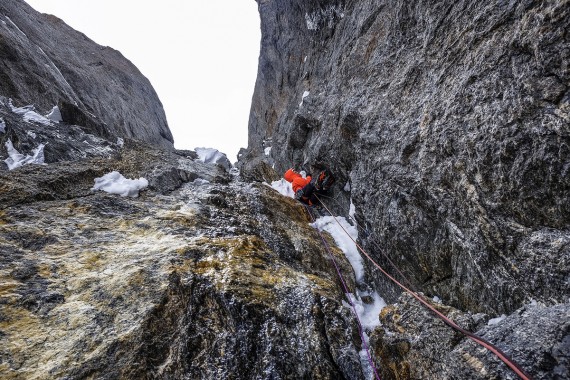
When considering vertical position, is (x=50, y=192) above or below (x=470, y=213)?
above

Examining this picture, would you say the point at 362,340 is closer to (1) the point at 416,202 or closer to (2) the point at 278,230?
(1) the point at 416,202

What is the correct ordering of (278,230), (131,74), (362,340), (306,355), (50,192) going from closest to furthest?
(306,355) → (362,340) → (50,192) → (278,230) → (131,74)

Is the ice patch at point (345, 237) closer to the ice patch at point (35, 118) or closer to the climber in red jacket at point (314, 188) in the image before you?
the climber in red jacket at point (314, 188)

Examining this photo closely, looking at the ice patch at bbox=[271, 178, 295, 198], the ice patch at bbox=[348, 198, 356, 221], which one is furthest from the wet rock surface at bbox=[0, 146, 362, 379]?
the ice patch at bbox=[271, 178, 295, 198]

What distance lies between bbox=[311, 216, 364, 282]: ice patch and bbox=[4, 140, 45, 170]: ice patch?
7.97 meters

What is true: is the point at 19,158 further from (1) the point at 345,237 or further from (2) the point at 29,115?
(1) the point at 345,237

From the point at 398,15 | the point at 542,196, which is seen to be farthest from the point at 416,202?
the point at 398,15

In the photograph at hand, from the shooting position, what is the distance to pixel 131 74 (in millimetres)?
33875

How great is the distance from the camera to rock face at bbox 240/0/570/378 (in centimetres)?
358

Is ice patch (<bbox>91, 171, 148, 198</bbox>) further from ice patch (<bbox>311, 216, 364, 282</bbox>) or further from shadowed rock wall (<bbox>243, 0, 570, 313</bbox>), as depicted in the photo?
shadowed rock wall (<bbox>243, 0, 570, 313</bbox>)

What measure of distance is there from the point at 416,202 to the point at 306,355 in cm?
339

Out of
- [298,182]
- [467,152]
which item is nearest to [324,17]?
[298,182]

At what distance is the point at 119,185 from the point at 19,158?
122 inches

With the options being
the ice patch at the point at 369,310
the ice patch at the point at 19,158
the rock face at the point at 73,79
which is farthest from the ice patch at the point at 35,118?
the ice patch at the point at 369,310
